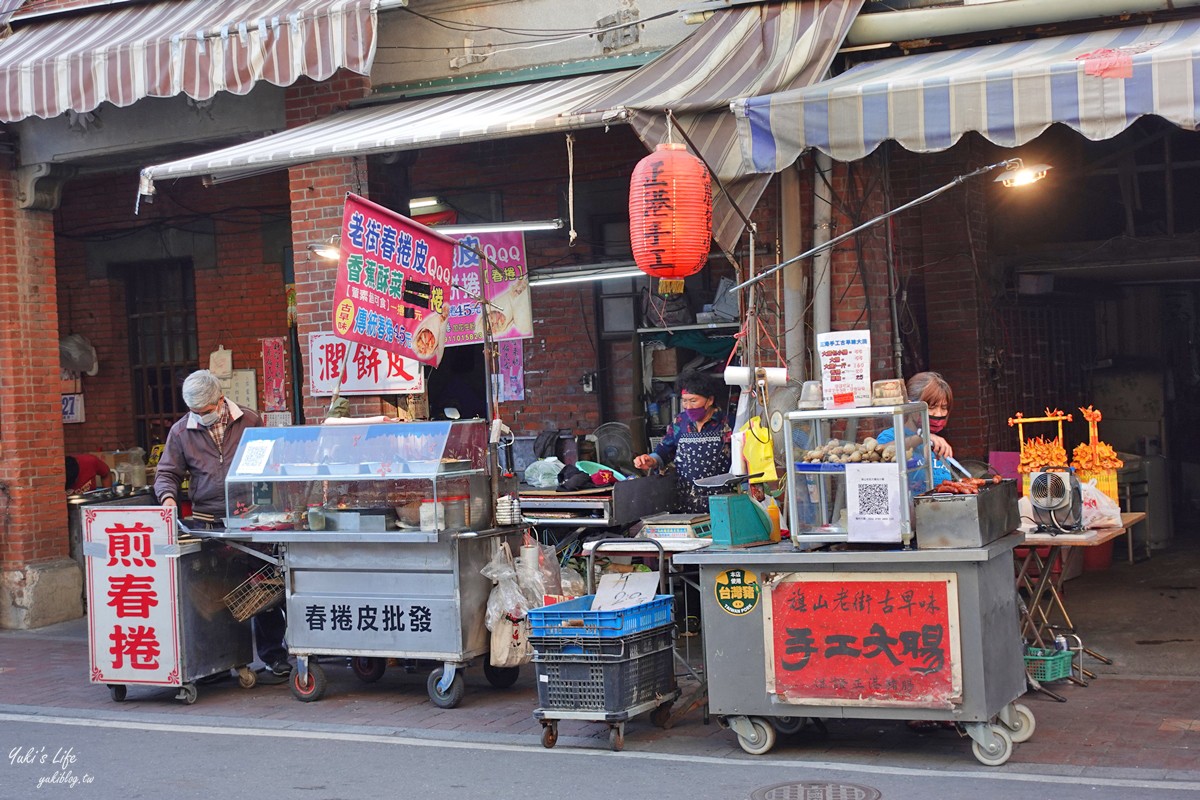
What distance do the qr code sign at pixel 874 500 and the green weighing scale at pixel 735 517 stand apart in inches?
27.4

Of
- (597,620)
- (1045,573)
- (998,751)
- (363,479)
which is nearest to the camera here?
(998,751)

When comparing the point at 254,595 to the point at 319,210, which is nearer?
the point at 254,595

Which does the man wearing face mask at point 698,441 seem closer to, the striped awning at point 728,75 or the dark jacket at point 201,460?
the striped awning at point 728,75

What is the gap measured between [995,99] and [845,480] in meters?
2.32

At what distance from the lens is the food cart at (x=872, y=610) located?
20.8 ft

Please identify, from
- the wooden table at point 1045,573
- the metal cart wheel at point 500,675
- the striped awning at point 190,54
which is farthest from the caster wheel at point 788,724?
the striped awning at point 190,54

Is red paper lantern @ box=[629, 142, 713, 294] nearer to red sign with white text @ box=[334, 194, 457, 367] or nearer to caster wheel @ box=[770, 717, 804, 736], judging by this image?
red sign with white text @ box=[334, 194, 457, 367]

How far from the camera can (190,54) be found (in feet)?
33.1

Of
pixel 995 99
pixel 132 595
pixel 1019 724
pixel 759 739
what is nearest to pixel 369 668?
pixel 132 595

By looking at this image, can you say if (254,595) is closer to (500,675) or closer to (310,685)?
(310,685)

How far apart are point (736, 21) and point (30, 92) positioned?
564 cm

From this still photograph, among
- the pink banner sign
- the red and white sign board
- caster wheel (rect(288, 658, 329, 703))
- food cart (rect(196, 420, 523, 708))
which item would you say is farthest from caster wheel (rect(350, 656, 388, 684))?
the pink banner sign

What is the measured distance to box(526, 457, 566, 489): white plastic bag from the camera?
9.91 meters

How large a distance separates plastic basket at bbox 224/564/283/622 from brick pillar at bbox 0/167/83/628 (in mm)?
3876
